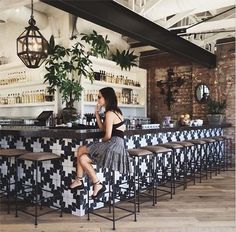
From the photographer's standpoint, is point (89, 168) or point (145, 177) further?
point (145, 177)

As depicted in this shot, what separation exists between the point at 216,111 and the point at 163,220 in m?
4.39

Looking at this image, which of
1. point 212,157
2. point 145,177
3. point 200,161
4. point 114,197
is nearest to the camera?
point 114,197

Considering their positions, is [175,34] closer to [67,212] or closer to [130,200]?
[130,200]

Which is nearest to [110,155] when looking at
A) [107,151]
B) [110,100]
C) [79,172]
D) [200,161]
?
[107,151]

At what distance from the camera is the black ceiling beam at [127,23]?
377 cm

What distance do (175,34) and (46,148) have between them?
338cm

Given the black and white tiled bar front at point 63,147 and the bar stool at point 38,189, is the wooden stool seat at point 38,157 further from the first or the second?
the black and white tiled bar front at point 63,147

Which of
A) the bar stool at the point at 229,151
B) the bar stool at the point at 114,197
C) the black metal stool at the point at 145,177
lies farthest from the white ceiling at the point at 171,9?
the bar stool at the point at 229,151

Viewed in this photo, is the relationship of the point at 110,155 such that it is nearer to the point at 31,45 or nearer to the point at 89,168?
the point at 89,168

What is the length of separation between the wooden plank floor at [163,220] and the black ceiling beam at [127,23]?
2.44 m

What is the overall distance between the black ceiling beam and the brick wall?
1.16m

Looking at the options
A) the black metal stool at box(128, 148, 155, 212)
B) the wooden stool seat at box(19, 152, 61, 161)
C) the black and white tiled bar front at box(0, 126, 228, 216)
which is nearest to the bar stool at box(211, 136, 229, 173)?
the black metal stool at box(128, 148, 155, 212)

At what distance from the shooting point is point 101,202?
3916 mm

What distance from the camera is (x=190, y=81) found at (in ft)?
26.7
